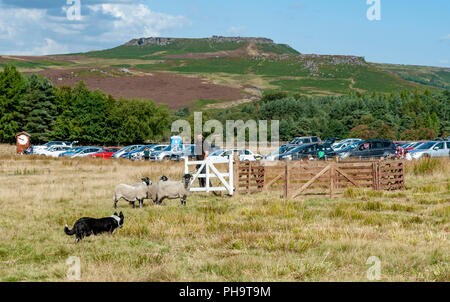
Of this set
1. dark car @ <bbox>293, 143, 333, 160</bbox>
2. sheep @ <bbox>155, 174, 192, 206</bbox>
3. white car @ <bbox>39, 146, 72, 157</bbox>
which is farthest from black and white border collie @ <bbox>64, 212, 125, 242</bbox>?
white car @ <bbox>39, 146, 72, 157</bbox>

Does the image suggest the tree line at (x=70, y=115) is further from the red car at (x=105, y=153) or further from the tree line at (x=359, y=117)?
the red car at (x=105, y=153)

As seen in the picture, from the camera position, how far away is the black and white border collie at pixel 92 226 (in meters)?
10.1

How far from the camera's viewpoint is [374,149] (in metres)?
35.0

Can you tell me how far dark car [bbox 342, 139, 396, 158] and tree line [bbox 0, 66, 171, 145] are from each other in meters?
48.5

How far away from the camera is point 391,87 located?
7805 inches

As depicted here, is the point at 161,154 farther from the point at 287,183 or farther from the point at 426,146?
the point at 287,183

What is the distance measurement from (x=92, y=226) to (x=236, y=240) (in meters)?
3.05

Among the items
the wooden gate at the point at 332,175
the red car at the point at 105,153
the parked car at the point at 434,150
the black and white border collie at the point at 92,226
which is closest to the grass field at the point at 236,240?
the black and white border collie at the point at 92,226

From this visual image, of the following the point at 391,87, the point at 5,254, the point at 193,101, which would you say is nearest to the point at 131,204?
the point at 5,254

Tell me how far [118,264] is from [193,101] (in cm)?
13398

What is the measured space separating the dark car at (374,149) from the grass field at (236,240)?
58.2ft

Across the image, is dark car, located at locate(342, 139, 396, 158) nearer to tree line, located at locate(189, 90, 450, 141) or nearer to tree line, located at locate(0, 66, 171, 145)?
tree line, located at locate(189, 90, 450, 141)

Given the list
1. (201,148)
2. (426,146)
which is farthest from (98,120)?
(201,148)
